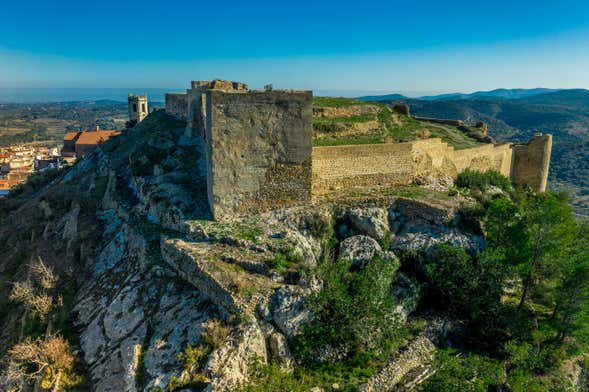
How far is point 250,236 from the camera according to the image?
47.0 ft

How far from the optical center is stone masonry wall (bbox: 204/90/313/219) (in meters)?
14.7

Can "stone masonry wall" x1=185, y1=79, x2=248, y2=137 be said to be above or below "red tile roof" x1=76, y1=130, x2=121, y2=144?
above

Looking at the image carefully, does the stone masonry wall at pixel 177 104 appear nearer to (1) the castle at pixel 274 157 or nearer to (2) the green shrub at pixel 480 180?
(1) the castle at pixel 274 157

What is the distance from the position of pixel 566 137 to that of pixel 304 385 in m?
117

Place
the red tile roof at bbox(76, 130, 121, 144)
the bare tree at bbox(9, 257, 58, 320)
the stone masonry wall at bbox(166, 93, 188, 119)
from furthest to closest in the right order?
1. the red tile roof at bbox(76, 130, 121, 144)
2. the stone masonry wall at bbox(166, 93, 188, 119)
3. the bare tree at bbox(9, 257, 58, 320)

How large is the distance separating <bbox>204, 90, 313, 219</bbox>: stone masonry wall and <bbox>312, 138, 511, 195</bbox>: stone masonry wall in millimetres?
1639

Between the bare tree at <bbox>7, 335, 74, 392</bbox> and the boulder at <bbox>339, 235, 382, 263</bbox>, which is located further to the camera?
the boulder at <bbox>339, 235, 382, 263</bbox>

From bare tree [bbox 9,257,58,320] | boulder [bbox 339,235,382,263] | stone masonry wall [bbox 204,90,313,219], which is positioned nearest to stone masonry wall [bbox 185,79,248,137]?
stone masonry wall [bbox 204,90,313,219]

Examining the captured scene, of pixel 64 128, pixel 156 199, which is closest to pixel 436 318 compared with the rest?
pixel 156 199

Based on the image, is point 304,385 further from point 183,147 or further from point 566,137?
point 566,137

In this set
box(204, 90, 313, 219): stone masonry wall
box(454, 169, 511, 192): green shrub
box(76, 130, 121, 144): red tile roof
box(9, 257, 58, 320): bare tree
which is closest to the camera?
box(204, 90, 313, 219): stone masonry wall

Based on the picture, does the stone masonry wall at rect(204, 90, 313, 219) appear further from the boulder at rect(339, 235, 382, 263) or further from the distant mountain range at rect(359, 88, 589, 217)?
the distant mountain range at rect(359, 88, 589, 217)

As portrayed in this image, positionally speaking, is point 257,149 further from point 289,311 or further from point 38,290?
point 38,290

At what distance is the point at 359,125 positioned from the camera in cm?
2316
